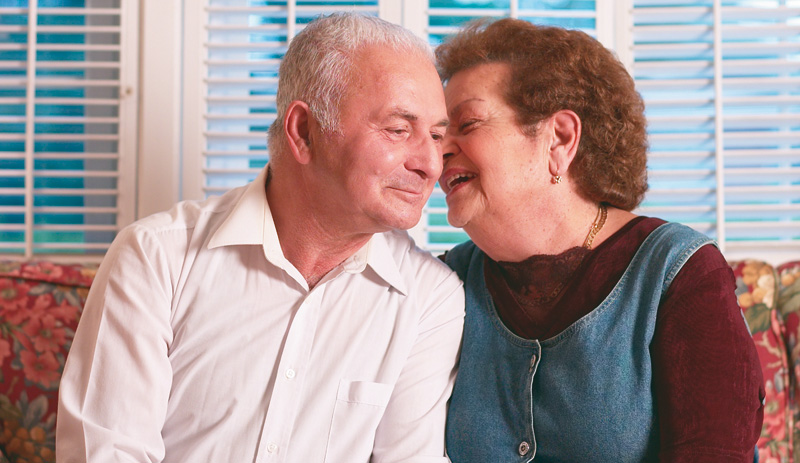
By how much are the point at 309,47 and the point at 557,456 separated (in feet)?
3.32

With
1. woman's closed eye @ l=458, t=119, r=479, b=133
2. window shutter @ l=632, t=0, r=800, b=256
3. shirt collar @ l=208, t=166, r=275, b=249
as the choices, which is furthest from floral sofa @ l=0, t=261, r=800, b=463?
woman's closed eye @ l=458, t=119, r=479, b=133

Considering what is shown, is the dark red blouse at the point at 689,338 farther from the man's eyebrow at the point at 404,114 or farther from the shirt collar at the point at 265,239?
the man's eyebrow at the point at 404,114

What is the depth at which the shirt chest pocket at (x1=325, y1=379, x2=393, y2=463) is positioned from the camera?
1.40 metres

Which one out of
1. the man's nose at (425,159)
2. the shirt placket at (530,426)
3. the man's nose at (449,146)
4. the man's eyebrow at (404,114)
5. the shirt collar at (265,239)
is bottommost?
the shirt placket at (530,426)

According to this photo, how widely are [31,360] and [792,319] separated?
6.67 feet

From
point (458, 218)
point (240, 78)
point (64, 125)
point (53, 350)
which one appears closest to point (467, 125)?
point (458, 218)

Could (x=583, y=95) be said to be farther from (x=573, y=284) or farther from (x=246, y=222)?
(x=246, y=222)

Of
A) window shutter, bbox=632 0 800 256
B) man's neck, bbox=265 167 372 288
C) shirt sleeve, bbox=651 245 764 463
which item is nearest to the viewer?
shirt sleeve, bbox=651 245 764 463

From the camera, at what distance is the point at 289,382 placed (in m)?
1.36

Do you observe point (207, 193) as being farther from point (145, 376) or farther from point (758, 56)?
point (758, 56)

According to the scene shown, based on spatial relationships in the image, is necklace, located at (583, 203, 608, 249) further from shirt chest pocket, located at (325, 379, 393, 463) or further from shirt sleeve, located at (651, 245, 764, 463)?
shirt chest pocket, located at (325, 379, 393, 463)

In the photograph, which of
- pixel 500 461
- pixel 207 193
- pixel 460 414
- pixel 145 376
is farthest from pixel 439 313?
pixel 207 193

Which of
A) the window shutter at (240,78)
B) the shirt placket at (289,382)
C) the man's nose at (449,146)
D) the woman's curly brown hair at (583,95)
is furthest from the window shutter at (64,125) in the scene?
the woman's curly brown hair at (583,95)

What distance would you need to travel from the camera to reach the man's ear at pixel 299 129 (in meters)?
1.40
